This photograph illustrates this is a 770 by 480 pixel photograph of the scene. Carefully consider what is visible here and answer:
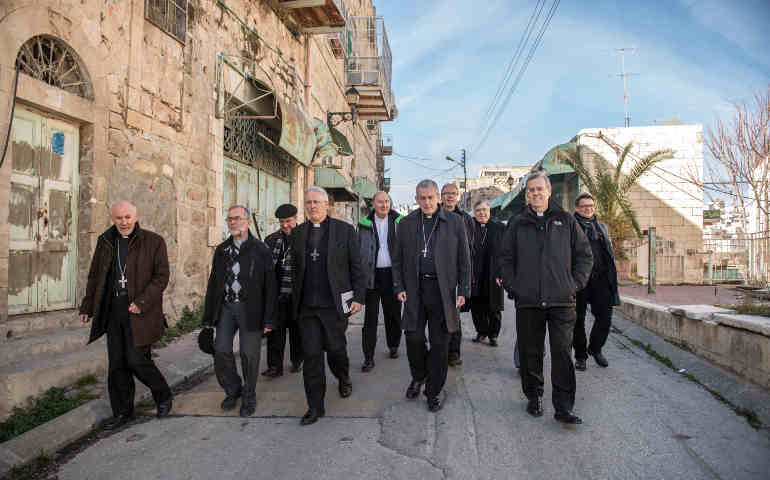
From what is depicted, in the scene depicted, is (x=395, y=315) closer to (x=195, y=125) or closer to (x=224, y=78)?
(x=195, y=125)

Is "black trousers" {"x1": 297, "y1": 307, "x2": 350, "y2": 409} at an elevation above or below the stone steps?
above

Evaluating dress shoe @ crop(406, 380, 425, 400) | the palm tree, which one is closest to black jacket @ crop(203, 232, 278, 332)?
dress shoe @ crop(406, 380, 425, 400)

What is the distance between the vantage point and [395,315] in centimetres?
576

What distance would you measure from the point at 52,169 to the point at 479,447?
5350mm

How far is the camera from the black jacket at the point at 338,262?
4.05m

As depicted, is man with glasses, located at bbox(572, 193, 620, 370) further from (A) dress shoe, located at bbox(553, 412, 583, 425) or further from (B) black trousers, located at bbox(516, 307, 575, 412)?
(A) dress shoe, located at bbox(553, 412, 583, 425)

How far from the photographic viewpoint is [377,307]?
18.5 ft

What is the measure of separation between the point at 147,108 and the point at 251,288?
4.03 meters

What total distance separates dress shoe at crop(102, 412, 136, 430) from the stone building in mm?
737

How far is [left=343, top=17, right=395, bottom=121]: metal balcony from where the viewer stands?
60.0 feet

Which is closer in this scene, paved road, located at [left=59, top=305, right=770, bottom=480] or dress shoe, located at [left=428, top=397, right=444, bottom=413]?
paved road, located at [left=59, top=305, right=770, bottom=480]

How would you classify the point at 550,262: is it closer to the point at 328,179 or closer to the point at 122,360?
the point at 122,360

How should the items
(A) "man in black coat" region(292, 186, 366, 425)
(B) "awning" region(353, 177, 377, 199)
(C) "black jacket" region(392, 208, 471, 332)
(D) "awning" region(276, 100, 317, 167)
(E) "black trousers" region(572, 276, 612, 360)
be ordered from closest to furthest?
(A) "man in black coat" region(292, 186, 366, 425) → (C) "black jacket" region(392, 208, 471, 332) → (E) "black trousers" region(572, 276, 612, 360) → (D) "awning" region(276, 100, 317, 167) → (B) "awning" region(353, 177, 377, 199)

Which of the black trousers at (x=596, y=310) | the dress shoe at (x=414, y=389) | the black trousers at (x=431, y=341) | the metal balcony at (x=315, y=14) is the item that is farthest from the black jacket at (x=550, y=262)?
the metal balcony at (x=315, y=14)
